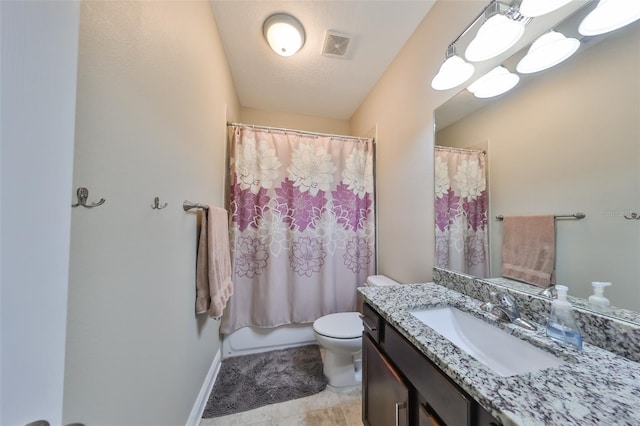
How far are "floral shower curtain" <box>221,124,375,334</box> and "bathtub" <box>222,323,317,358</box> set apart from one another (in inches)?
3.4

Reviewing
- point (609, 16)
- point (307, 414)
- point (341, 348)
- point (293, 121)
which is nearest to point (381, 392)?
point (341, 348)

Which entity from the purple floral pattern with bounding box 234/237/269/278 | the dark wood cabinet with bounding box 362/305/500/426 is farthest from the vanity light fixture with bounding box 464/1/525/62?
the purple floral pattern with bounding box 234/237/269/278

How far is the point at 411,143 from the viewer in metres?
1.57

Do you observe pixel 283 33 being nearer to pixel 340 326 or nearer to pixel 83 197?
pixel 83 197

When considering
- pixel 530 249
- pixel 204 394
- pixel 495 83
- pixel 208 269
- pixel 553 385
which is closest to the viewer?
pixel 553 385

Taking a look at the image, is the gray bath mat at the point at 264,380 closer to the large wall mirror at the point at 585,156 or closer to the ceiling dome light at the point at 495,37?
the large wall mirror at the point at 585,156

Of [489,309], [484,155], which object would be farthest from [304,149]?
[489,309]

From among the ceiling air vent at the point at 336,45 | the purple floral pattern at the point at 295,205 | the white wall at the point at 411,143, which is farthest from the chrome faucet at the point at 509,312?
the ceiling air vent at the point at 336,45

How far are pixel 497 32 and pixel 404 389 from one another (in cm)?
144

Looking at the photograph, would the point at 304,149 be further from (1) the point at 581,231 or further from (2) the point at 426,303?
(1) the point at 581,231

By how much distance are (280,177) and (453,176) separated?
4.28ft

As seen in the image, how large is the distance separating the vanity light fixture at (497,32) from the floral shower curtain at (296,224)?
1176 mm

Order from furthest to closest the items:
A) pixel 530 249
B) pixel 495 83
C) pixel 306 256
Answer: pixel 306 256 < pixel 495 83 < pixel 530 249

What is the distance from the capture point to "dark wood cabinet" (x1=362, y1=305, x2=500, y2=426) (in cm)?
54
